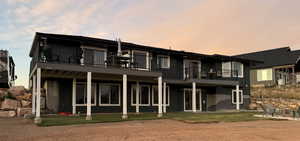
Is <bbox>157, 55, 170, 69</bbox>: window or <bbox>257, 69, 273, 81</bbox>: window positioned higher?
<bbox>157, 55, 170, 69</bbox>: window

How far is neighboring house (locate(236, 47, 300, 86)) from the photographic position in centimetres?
3403

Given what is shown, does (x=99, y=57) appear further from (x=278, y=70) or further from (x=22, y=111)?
(x=278, y=70)

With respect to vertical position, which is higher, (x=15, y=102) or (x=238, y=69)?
(x=238, y=69)

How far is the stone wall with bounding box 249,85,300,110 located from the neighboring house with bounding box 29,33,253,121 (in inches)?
81.3

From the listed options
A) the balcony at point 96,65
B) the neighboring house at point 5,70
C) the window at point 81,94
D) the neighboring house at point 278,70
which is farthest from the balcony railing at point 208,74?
the neighboring house at point 5,70

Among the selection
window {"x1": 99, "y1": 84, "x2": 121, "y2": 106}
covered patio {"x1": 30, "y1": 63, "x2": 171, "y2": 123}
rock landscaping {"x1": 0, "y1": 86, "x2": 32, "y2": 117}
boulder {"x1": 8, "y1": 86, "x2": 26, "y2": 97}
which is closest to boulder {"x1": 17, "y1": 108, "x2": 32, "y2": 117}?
rock landscaping {"x1": 0, "y1": 86, "x2": 32, "y2": 117}

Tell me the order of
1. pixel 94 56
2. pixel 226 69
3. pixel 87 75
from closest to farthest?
1. pixel 87 75
2. pixel 94 56
3. pixel 226 69

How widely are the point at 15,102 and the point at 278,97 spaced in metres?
23.9

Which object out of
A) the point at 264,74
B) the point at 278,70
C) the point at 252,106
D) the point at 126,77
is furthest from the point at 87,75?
the point at 278,70

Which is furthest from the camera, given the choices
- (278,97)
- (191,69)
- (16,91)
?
(278,97)

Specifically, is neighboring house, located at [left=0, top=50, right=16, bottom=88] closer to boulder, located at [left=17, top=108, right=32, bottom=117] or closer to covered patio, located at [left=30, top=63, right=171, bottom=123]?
boulder, located at [left=17, top=108, right=32, bottom=117]

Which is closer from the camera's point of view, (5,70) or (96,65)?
(96,65)

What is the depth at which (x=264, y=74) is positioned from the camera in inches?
1410

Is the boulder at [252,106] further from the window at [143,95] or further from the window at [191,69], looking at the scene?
the window at [143,95]
